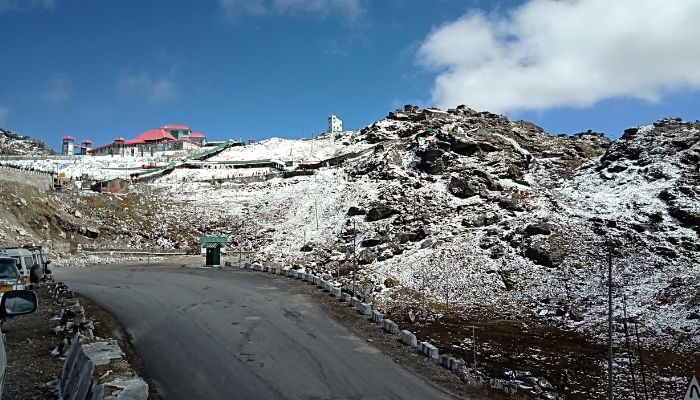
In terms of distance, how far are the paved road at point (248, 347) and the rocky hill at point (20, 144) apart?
297ft

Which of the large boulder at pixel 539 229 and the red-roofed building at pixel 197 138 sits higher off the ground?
the red-roofed building at pixel 197 138

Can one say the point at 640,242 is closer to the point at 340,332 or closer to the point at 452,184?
the point at 452,184

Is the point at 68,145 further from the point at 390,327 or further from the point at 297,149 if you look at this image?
the point at 390,327

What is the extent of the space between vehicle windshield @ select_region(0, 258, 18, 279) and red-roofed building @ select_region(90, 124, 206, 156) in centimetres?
8135

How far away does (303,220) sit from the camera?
46.2m

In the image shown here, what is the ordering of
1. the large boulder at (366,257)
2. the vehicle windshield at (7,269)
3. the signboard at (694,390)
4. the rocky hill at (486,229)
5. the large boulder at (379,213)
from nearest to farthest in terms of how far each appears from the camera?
the signboard at (694,390), the vehicle windshield at (7,269), the rocky hill at (486,229), the large boulder at (366,257), the large boulder at (379,213)

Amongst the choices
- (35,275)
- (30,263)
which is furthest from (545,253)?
(30,263)

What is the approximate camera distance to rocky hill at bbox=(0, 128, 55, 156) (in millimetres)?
97275

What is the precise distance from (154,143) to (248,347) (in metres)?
101

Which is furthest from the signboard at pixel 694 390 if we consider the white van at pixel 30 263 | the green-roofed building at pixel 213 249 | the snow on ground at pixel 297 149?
the snow on ground at pixel 297 149

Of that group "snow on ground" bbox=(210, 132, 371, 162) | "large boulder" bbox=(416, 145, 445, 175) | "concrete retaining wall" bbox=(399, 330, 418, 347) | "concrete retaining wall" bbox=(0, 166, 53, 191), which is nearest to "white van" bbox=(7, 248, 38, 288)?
"concrete retaining wall" bbox=(399, 330, 418, 347)

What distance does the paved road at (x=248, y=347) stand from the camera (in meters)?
10.6

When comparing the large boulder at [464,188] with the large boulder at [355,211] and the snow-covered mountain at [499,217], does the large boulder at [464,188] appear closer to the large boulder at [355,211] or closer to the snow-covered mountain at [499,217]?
the snow-covered mountain at [499,217]

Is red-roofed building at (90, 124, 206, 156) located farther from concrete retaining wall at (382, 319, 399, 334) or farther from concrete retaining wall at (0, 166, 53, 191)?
concrete retaining wall at (382, 319, 399, 334)
